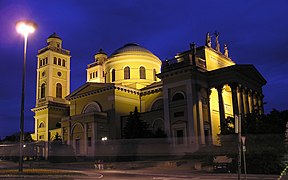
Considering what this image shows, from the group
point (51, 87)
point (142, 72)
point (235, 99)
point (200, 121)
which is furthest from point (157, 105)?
point (51, 87)

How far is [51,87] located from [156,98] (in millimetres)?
25024

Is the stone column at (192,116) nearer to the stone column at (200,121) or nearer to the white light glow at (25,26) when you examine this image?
the stone column at (200,121)

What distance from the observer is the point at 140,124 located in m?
42.5

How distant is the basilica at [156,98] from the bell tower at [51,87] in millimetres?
189

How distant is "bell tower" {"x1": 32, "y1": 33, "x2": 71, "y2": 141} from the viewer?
63156 millimetres

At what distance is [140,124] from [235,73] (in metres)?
13.3

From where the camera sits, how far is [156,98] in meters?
50.7

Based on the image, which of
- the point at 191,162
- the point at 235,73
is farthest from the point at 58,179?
the point at 235,73

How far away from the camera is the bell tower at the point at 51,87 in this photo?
2486 inches

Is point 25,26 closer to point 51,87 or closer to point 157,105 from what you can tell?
point 157,105

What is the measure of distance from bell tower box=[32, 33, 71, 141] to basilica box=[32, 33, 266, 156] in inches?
7.4

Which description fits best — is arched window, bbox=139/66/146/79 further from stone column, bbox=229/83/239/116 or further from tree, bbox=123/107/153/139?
stone column, bbox=229/83/239/116

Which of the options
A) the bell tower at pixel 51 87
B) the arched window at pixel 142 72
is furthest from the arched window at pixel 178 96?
the bell tower at pixel 51 87

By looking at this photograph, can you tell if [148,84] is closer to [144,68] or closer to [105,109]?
[144,68]
